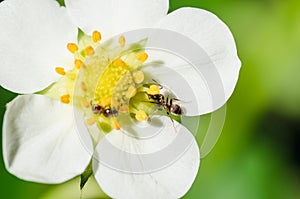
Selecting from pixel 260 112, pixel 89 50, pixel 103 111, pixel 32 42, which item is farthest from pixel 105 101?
pixel 260 112

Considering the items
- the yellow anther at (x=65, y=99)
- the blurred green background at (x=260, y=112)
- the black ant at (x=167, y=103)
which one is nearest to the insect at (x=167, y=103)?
the black ant at (x=167, y=103)

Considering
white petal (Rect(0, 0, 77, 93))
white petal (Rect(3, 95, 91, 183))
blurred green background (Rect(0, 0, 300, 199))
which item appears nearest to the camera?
white petal (Rect(3, 95, 91, 183))

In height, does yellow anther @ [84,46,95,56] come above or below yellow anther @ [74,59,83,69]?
above

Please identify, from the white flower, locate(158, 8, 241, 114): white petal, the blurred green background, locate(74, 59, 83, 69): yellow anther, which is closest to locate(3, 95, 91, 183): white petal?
the white flower

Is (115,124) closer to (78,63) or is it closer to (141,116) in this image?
(141,116)

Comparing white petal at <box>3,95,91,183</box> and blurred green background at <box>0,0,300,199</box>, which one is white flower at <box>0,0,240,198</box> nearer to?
white petal at <box>3,95,91,183</box>

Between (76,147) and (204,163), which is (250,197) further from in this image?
(76,147)
